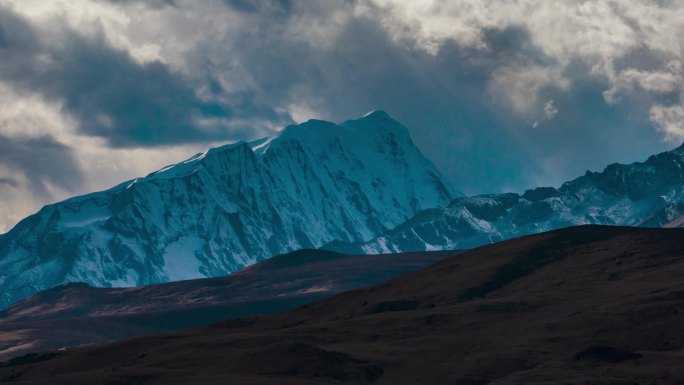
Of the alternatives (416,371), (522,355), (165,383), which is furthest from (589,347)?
(165,383)

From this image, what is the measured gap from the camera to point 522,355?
190125 mm

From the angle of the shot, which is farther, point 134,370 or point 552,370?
point 134,370

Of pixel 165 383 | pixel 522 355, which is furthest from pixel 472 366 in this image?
pixel 165 383

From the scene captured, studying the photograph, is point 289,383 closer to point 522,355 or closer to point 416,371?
point 416,371

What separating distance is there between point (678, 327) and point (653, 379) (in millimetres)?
32685

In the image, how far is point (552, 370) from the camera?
176625mm

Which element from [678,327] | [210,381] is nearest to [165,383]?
[210,381]

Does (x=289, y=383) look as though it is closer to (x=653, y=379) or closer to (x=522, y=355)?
(x=522, y=355)

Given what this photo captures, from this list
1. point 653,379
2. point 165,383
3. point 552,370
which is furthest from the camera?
point 165,383

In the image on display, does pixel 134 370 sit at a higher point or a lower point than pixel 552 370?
higher

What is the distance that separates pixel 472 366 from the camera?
187000 mm

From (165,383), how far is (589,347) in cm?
5246

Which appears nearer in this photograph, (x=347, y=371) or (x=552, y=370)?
(x=552, y=370)

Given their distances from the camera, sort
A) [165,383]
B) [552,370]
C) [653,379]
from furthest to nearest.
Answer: [165,383] < [552,370] < [653,379]
